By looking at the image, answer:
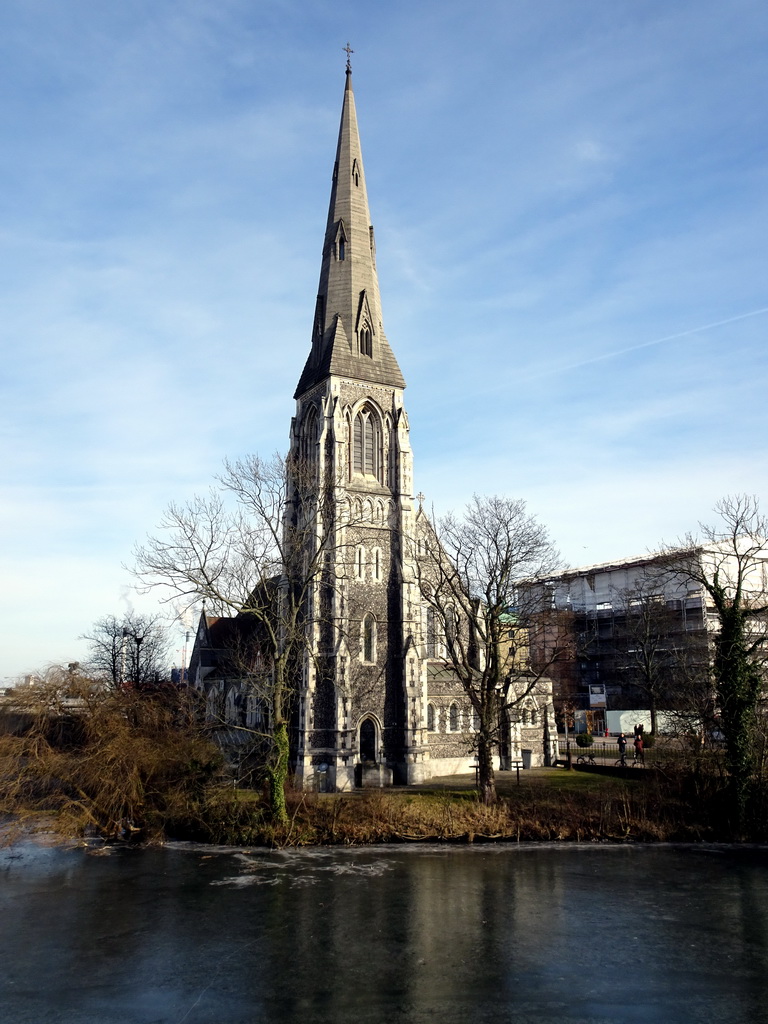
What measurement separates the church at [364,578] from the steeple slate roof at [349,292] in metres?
0.07

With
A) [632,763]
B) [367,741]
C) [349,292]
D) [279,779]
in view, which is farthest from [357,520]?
[632,763]

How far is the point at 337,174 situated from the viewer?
143 ft

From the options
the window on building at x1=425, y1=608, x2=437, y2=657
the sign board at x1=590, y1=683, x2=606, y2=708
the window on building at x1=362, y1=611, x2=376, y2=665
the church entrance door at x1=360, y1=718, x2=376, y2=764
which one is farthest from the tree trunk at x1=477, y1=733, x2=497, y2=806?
the sign board at x1=590, y1=683, x2=606, y2=708

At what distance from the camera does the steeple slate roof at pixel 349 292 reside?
132ft

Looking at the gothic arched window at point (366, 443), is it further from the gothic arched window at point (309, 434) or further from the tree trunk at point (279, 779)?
the tree trunk at point (279, 779)

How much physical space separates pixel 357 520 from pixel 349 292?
14.8m

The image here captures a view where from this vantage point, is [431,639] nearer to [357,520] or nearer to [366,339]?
[357,520]

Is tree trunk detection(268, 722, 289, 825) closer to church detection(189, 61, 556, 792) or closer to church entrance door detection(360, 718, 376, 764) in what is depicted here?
church detection(189, 61, 556, 792)

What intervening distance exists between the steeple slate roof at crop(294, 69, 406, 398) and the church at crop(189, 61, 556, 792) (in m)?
0.07

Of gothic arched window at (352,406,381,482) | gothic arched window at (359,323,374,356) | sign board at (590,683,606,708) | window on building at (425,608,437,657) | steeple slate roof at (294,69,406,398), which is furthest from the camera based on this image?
sign board at (590,683,606,708)

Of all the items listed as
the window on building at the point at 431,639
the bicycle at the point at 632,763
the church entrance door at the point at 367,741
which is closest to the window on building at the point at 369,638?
the church entrance door at the point at 367,741

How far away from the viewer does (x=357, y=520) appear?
32.6 m

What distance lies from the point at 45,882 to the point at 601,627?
192ft

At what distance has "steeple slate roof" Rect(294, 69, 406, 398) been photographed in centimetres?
Result: 4034
